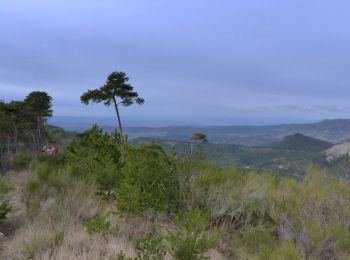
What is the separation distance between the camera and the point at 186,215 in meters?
7.38

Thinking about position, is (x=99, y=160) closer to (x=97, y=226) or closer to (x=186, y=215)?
(x=186, y=215)

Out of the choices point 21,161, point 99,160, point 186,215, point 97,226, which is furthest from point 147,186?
point 21,161

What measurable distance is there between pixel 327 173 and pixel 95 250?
16.2 ft

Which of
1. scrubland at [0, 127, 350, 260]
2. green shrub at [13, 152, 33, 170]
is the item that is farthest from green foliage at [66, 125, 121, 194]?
green shrub at [13, 152, 33, 170]

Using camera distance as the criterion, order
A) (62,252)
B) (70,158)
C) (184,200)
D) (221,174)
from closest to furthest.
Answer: (62,252) → (184,200) → (221,174) → (70,158)

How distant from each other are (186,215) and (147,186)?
87 cm

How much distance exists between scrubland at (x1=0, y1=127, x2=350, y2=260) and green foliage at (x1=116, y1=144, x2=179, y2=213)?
0.02m

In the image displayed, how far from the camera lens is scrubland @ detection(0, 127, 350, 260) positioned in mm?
5895

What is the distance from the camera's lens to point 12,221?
8117mm

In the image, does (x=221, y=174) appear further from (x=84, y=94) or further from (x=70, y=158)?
(x=84, y=94)

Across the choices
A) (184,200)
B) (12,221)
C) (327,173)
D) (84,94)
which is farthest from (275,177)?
(84,94)

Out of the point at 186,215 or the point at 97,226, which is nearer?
the point at 97,226

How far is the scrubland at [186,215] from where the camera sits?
5.89 meters

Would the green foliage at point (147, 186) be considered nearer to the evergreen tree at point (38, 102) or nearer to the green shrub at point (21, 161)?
the green shrub at point (21, 161)
